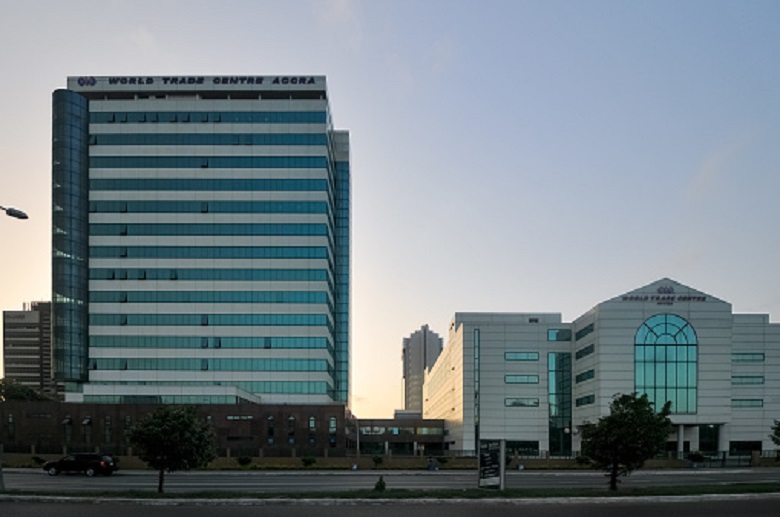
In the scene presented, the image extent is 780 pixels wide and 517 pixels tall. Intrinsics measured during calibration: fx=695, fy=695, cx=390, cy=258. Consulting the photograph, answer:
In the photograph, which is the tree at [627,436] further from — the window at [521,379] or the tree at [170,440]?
the window at [521,379]

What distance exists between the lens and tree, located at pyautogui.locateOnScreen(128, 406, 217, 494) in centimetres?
3269

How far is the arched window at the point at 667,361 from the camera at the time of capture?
3410 inches

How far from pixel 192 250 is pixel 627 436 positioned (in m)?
84.3

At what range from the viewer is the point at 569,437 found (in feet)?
329

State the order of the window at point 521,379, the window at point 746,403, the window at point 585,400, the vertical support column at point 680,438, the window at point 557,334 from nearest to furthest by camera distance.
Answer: the vertical support column at point 680,438 < the window at point 746,403 < the window at point 585,400 < the window at point 521,379 < the window at point 557,334

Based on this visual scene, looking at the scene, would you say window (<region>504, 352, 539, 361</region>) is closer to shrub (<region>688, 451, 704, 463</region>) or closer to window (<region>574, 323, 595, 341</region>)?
window (<region>574, 323, 595, 341</region>)

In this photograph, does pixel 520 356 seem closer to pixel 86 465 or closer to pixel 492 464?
pixel 86 465

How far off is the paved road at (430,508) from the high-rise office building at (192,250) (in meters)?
76.6

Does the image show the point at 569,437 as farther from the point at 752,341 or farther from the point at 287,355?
the point at 287,355

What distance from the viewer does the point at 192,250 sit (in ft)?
348

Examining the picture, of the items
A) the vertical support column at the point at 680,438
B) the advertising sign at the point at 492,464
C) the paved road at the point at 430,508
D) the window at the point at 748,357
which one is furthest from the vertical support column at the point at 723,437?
the advertising sign at the point at 492,464

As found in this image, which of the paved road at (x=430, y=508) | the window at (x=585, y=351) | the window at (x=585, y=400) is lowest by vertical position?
the window at (x=585, y=400)

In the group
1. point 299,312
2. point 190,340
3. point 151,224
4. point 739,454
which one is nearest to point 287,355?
point 299,312

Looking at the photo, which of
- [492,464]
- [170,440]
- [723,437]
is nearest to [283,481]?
[170,440]
